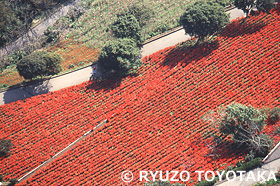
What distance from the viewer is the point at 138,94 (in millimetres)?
36469

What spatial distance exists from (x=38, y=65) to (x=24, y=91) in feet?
17.5

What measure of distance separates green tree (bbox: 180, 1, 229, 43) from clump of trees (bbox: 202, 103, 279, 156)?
41.2ft

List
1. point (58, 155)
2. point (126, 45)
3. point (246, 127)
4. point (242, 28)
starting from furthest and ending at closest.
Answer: point (242, 28), point (126, 45), point (58, 155), point (246, 127)

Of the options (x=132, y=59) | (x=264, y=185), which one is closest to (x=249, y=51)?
(x=132, y=59)

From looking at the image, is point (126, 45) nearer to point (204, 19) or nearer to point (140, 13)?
point (140, 13)

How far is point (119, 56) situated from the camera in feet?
122

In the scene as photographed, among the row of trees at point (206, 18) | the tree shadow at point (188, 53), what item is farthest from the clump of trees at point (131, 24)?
the row of trees at point (206, 18)

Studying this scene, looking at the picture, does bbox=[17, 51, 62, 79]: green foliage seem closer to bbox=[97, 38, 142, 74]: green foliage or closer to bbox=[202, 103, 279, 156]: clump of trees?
bbox=[97, 38, 142, 74]: green foliage

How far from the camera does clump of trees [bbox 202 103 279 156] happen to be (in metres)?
28.8

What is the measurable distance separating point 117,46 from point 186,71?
9931 millimetres

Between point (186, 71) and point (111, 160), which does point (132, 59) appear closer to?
point (186, 71)

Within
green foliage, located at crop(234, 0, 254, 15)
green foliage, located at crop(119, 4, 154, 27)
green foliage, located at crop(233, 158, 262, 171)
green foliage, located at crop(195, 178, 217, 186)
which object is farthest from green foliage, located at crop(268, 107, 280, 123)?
green foliage, located at crop(119, 4, 154, 27)

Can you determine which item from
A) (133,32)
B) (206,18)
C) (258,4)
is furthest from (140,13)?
(258,4)

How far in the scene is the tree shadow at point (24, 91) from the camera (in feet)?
132
